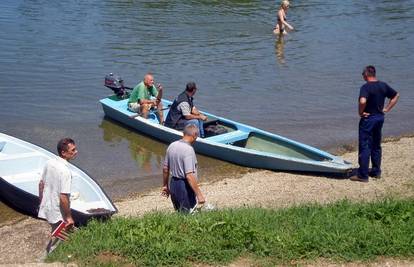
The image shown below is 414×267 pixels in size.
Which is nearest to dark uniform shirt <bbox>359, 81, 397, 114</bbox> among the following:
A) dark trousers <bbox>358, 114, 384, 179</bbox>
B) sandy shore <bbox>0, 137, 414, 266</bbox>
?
dark trousers <bbox>358, 114, 384, 179</bbox>

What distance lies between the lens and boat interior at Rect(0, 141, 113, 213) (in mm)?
10547

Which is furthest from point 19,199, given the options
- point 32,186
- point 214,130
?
point 214,130

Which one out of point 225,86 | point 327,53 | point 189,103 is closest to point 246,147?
point 189,103

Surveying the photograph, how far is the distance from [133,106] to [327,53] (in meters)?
10.9

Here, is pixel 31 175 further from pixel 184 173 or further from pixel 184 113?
pixel 184 173

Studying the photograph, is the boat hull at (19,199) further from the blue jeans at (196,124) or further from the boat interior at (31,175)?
the blue jeans at (196,124)

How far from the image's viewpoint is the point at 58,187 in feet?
25.8

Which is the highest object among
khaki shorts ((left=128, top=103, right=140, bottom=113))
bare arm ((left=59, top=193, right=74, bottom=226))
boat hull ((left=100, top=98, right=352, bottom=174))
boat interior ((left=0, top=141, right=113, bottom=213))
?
bare arm ((left=59, top=193, right=74, bottom=226))

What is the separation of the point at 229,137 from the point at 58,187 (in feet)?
20.8

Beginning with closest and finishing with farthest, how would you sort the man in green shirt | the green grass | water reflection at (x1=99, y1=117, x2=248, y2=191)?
1. the green grass
2. water reflection at (x1=99, y1=117, x2=248, y2=191)
3. the man in green shirt

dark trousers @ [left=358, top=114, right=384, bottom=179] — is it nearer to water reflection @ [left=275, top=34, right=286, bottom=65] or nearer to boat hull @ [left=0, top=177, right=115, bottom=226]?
boat hull @ [left=0, top=177, right=115, bottom=226]

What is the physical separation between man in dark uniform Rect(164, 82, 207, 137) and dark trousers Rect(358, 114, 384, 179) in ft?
11.6

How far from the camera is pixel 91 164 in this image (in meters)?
13.6

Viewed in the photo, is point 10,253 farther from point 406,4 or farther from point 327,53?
point 406,4
